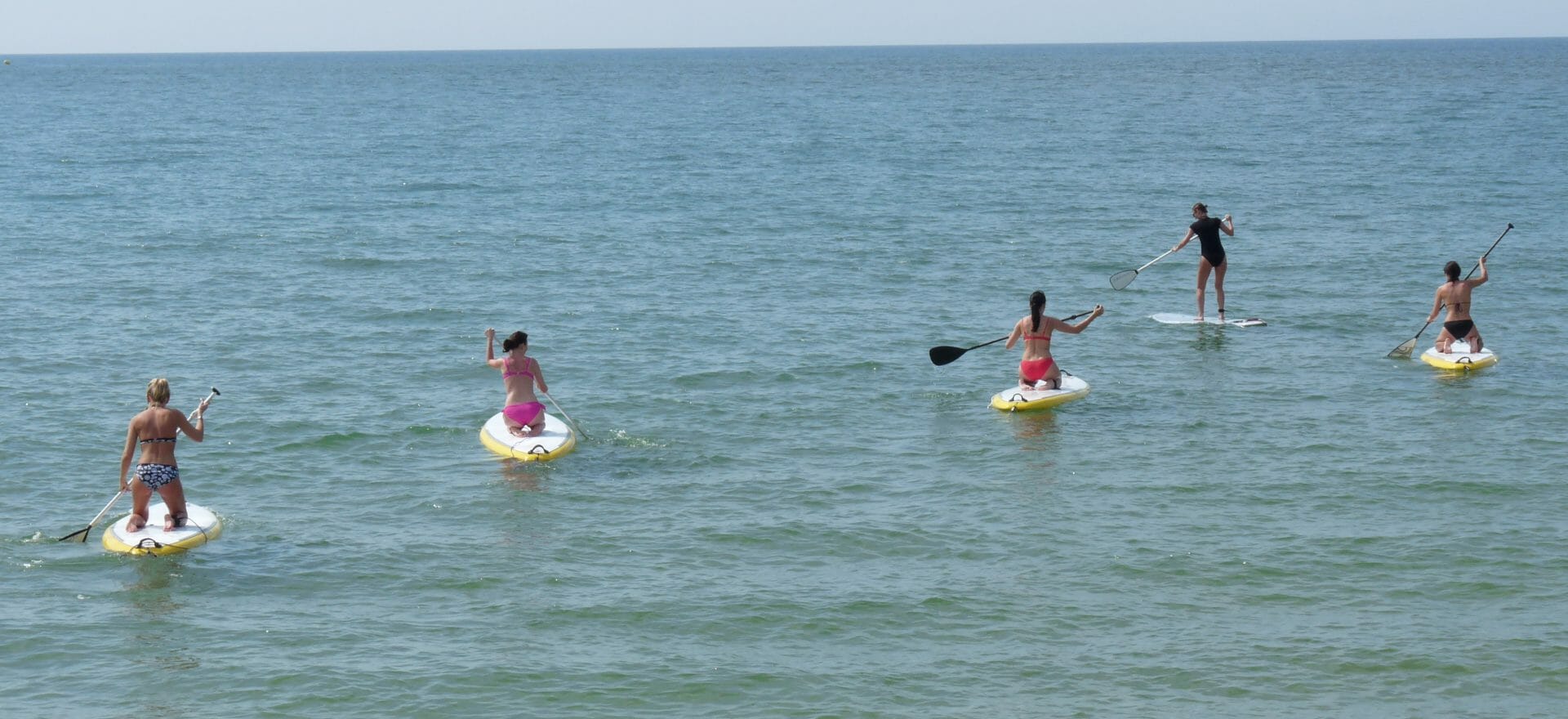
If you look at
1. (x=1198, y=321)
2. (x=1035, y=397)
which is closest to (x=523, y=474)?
(x=1035, y=397)

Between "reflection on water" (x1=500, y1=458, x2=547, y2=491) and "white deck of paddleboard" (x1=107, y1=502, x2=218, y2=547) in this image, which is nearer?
"white deck of paddleboard" (x1=107, y1=502, x2=218, y2=547)

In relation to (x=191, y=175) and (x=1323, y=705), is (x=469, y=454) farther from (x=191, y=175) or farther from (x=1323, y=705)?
(x=191, y=175)

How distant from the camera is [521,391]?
60.0 feet

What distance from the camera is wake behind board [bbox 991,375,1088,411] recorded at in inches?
792

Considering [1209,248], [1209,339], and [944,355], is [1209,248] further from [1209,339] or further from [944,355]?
[944,355]

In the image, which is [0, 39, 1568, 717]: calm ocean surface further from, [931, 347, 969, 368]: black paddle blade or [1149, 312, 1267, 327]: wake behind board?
[931, 347, 969, 368]: black paddle blade

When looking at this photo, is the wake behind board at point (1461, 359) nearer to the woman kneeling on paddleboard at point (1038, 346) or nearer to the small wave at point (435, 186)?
the woman kneeling on paddleboard at point (1038, 346)

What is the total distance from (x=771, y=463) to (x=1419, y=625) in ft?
25.0

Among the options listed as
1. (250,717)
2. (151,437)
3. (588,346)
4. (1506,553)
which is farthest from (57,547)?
(1506,553)

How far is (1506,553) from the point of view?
49.6 ft

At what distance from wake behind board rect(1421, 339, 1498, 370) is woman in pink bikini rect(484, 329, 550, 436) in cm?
1250

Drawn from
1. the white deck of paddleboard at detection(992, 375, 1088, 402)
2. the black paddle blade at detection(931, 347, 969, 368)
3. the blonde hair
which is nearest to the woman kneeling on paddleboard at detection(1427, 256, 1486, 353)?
the white deck of paddleboard at detection(992, 375, 1088, 402)

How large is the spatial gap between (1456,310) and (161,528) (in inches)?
666

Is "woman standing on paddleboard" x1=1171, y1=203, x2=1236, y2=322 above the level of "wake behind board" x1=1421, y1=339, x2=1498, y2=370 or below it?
above
